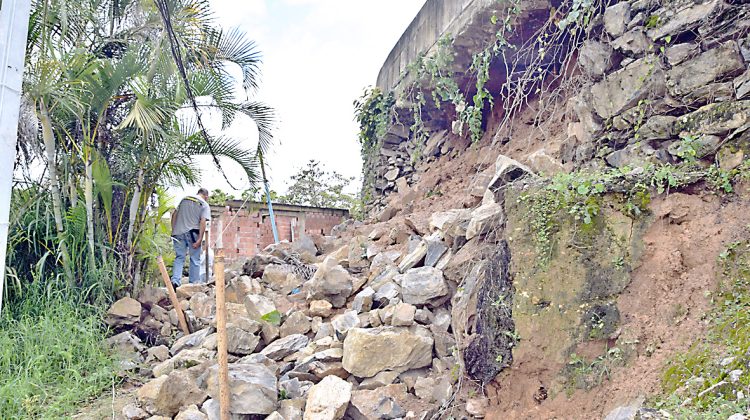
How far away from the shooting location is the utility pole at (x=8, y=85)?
2.31 m

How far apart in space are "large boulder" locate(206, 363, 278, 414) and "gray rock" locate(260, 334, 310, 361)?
469 millimetres

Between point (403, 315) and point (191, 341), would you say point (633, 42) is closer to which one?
point (403, 315)

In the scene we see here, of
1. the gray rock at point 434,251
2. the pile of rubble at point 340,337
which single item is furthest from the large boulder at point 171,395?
the gray rock at point 434,251

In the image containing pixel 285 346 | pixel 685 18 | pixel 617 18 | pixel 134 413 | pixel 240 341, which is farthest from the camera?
pixel 240 341

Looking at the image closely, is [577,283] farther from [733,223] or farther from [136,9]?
[136,9]

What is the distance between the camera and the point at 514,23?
4824 mm

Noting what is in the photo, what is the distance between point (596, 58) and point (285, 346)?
3.03m

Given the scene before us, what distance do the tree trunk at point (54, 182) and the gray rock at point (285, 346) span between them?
214 centimetres

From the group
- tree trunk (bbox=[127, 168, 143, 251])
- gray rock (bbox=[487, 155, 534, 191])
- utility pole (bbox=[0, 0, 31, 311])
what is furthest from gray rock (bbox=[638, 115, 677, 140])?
tree trunk (bbox=[127, 168, 143, 251])

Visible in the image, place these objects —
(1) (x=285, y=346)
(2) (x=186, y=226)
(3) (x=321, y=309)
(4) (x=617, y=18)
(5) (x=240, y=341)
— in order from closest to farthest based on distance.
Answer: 1. (4) (x=617, y=18)
2. (1) (x=285, y=346)
3. (5) (x=240, y=341)
4. (3) (x=321, y=309)
5. (2) (x=186, y=226)

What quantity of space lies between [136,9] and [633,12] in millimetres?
5066

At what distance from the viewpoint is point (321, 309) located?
4.38 meters

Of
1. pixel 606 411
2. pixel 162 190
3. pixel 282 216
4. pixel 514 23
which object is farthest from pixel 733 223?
pixel 282 216

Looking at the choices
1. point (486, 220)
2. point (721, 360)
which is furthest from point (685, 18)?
point (721, 360)
